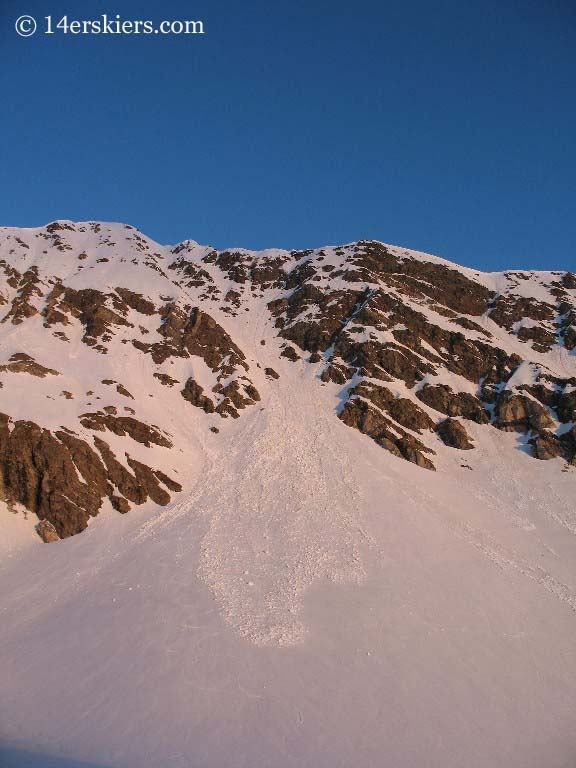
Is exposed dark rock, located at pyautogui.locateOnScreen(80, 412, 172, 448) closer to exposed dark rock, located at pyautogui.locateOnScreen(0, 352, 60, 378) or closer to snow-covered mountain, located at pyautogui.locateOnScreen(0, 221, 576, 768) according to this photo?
snow-covered mountain, located at pyautogui.locateOnScreen(0, 221, 576, 768)

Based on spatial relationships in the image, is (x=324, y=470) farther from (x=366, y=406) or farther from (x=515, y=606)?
(x=515, y=606)

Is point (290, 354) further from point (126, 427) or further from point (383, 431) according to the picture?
point (126, 427)

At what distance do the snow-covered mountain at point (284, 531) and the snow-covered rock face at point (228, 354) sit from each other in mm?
374

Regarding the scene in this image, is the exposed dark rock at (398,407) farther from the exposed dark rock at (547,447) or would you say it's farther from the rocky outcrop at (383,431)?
the exposed dark rock at (547,447)

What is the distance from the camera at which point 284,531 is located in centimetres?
2716

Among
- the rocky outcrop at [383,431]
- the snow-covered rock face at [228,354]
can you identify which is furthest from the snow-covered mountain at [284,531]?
the snow-covered rock face at [228,354]

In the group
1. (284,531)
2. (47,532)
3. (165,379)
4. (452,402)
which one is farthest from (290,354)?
(47,532)

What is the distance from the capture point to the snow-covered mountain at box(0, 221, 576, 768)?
13.7 m

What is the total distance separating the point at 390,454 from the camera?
133 feet

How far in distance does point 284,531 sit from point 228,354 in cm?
3481

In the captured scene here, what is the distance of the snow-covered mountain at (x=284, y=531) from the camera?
540 inches

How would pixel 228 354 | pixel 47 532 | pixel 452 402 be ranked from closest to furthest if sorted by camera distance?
pixel 47 532 → pixel 452 402 → pixel 228 354

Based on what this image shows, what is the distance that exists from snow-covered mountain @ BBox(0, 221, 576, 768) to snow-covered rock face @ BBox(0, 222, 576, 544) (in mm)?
374

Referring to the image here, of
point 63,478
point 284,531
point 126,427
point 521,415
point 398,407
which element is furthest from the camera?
point 398,407
